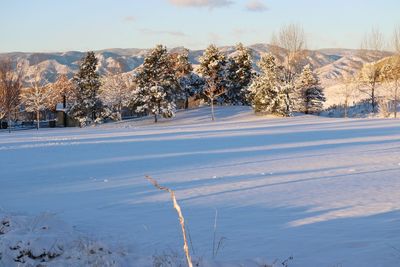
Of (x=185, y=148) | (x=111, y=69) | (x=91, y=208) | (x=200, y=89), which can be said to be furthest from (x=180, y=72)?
(x=91, y=208)

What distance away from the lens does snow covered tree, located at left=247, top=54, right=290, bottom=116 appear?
50.9 metres

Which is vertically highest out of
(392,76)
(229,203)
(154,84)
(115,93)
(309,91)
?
(392,76)

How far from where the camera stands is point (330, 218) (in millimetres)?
8445

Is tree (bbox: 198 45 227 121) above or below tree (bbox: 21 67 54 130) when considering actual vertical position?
above

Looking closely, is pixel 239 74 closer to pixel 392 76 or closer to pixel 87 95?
pixel 87 95

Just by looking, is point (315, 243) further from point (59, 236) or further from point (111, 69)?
point (111, 69)

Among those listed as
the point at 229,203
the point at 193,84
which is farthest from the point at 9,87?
the point at 229,203

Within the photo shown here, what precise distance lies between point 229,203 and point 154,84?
44.9m

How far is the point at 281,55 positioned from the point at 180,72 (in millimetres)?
13285

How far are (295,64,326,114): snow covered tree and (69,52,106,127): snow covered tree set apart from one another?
79.0 feet

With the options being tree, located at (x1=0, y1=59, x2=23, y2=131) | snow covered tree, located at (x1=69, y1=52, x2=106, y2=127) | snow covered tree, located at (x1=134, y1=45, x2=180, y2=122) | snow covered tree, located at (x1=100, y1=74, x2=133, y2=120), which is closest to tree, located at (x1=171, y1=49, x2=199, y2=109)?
snow covered tree, located at (x1=134, y1=45, x2=180, y2=122)

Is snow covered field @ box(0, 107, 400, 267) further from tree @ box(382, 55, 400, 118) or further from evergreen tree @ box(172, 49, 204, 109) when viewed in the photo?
tree @ box(382, 55, 400, 118)

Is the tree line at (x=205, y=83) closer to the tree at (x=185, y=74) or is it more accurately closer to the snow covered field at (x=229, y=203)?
the tree at (x=185, y=74)

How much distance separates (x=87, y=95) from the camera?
57250mm
